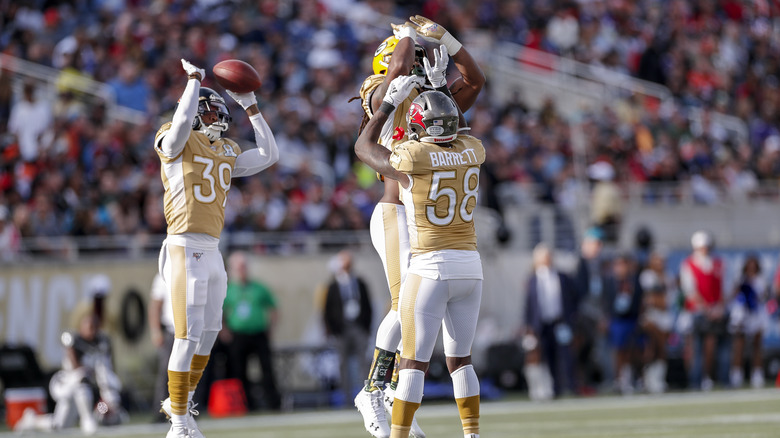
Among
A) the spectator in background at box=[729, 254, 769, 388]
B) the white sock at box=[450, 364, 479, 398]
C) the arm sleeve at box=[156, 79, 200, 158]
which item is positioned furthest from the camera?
the spectator in background at box=[729, 254, 769, 388]

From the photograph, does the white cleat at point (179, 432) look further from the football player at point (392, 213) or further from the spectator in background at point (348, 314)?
the spectator in background at point (348, 314)

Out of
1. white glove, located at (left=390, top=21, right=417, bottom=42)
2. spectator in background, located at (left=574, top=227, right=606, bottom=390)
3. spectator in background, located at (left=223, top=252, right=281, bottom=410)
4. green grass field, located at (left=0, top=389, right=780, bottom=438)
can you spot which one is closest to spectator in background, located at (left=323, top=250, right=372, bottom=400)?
spectator in background, located at (left=223, top=252, right=281, bottom=410)

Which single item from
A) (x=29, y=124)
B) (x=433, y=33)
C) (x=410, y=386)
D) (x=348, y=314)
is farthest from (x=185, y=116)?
(x=29, y=124)

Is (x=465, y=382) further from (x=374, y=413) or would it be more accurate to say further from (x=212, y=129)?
(x=212, y=129)

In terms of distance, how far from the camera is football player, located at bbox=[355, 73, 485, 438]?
7.56 meters

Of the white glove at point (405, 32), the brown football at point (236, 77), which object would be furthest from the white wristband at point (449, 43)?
the brown football at point (236, 77)

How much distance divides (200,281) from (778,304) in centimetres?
1180

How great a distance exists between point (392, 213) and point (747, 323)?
10.2 m

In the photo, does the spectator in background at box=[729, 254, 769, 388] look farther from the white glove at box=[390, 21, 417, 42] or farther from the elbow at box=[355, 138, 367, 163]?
the elbow at box=[355, 138, 367, 163]

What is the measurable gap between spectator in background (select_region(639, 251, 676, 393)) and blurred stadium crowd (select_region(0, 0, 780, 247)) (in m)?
2.74

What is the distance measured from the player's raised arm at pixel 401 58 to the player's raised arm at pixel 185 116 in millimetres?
1267

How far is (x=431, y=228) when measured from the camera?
25.1 ft

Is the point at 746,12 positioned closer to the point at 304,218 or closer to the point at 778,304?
the point at 778,304

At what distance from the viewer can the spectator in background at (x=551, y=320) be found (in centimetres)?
1638
